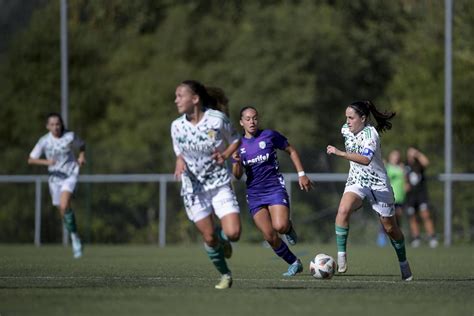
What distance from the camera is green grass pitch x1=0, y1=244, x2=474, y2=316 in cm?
992

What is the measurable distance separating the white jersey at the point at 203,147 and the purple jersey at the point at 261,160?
2.89m

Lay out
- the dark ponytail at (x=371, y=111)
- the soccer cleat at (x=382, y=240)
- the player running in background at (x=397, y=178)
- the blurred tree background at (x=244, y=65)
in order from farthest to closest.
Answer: the blurred tree background at (x=244, y=65), the soccer cleat at (x=382, y=240), the player running in background at (x=397, y=178), the dark ponytail at (x=371, y=111)

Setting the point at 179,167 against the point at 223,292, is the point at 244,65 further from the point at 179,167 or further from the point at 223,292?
the point at 223,292

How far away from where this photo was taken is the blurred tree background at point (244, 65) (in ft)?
129

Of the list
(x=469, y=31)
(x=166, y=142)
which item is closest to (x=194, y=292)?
(x=469, y=31)

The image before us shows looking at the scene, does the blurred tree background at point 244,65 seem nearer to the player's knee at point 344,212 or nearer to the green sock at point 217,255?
the player's knee at point 344,212

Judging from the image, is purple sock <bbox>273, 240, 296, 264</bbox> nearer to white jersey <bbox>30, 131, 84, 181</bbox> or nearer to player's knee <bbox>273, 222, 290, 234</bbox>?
player's knee <bbox>273, 222, 290, 234</bbox>

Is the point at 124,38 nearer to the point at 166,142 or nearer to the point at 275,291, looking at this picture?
the point at 166,142

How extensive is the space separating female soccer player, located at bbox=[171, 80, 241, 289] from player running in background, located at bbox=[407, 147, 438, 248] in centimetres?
1643

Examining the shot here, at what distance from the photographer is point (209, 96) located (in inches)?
484

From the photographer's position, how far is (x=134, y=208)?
3148cm

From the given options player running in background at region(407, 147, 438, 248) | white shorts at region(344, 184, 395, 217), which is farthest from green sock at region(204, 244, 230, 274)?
player running in background at region(407, 147, 438, 248)

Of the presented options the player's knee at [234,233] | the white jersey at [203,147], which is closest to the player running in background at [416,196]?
the white jersey at [203,147]

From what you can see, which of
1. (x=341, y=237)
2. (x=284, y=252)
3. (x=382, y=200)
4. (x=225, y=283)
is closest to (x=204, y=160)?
(x=225, y=283)
